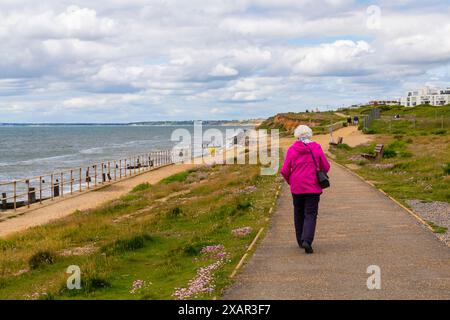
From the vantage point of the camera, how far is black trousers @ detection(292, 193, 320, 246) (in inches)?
368

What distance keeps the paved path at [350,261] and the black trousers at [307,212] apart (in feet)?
1.15

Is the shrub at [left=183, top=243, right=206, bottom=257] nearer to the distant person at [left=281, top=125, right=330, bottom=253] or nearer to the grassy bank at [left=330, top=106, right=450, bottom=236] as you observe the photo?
the distant person at [left=281, top=125, right=330, bottom=253]

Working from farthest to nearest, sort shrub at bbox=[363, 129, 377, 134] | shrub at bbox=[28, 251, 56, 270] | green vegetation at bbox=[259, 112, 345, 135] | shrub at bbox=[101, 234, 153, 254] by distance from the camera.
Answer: green vegetation at bbox=[259, 112, 345, 135], shrub at bbox=[363, 129, 377, 134], shrub at bbox=[101, 234, 153, 254], shrub at bbox=[28, 251, 56, 270]

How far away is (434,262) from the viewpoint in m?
8.80

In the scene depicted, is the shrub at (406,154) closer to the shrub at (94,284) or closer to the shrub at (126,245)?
the shrub at (126,245)

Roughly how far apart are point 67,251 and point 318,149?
658 cm

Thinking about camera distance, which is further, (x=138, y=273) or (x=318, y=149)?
(x=138, y=273)

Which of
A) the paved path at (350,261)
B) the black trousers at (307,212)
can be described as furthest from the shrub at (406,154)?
the black trousers at (307,212)

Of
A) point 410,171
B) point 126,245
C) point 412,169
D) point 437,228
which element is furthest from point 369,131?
point 126,245

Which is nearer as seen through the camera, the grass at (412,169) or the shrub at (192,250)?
the shrub at (192,250)

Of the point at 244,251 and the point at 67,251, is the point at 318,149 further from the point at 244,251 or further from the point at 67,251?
the point at 67,251

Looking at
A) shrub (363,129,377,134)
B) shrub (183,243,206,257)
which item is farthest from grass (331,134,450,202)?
shrub (363,129,377,134)

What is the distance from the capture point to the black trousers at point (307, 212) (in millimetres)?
9359
